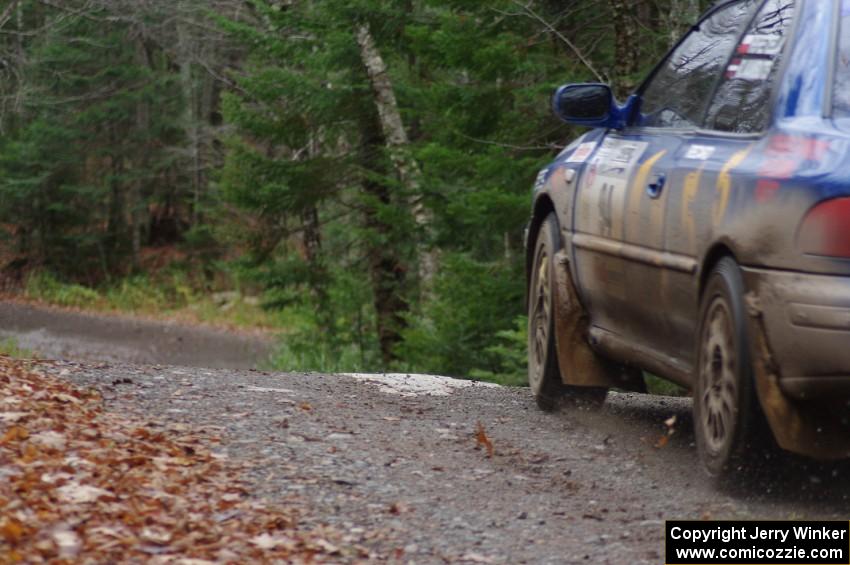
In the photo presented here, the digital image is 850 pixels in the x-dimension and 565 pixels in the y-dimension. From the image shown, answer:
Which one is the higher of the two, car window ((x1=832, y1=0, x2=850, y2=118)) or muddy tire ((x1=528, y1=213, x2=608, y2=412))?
car window ((x1=832, y1=0, x2=850, y2=118))

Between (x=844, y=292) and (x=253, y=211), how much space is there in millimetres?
18403

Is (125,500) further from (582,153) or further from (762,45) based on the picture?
(582,153)

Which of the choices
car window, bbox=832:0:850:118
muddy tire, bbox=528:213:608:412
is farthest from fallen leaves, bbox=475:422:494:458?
car window, bbox=832:0:850:118

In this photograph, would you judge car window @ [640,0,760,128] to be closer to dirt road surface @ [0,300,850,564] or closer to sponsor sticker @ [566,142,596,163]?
sponsor sticker @ [566,142,596,163]

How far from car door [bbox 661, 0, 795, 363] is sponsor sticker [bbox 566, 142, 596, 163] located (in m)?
1.37

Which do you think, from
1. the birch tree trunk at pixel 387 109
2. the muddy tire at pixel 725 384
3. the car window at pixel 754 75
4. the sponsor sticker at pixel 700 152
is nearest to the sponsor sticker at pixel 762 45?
the car window at pixel 754 75

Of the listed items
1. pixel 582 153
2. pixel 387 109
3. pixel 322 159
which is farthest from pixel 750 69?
pixel 322 159

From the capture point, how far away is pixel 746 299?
5.22 meters

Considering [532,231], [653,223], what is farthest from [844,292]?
[532,231]

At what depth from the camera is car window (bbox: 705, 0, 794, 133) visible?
5648mm

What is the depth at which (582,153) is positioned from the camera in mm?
7688

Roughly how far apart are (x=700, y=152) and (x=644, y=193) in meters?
0.50

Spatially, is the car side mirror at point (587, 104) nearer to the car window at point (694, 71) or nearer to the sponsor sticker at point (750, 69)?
the car window at point (694, 71)

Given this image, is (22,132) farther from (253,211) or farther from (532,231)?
(532,231)
